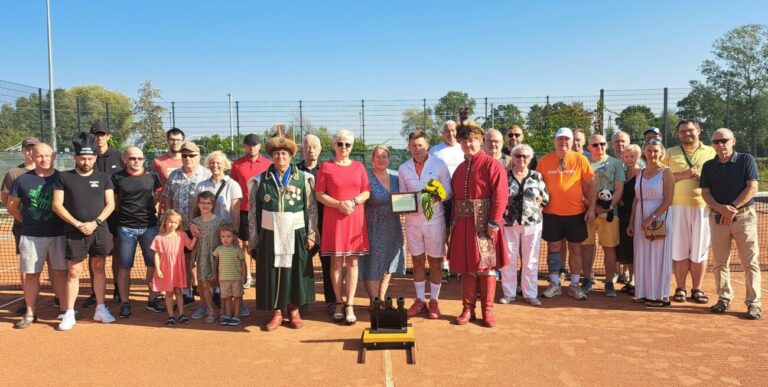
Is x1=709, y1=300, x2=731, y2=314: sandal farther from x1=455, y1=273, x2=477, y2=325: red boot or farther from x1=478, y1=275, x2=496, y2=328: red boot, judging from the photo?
x1=455, y1=273, x2=477, y2=325: red boot

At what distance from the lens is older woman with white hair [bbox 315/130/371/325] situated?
18.1ft

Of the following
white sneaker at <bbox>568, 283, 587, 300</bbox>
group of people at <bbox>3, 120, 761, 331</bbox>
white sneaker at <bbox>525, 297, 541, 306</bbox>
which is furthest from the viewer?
white sneaker at <bbox>568, 283, 587, 300</bbox>

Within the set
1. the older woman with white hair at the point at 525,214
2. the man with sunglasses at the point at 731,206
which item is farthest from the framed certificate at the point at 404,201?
the man with sunglasses at the point at 731,206

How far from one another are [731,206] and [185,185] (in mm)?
6007

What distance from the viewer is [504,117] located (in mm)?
18469

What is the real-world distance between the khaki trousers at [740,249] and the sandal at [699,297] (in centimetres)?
36

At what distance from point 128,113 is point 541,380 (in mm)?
19670

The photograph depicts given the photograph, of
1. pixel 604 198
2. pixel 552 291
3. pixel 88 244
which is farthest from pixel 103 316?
pixel 604 198

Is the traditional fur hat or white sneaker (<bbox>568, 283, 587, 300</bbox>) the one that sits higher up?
the traditional fur hat

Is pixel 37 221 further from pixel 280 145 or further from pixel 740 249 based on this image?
pixel 740 249

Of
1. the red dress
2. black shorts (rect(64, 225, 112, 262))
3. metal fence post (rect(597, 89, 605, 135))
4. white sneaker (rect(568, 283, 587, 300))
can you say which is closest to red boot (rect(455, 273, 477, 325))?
the red dress

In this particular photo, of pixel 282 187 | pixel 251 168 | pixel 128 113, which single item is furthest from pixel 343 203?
pixel 128 113

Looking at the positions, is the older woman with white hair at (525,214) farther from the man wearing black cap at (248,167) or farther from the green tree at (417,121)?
the green tree at (417,121)

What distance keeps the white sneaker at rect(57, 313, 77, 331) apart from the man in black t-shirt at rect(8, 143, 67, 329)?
0.45 meters
